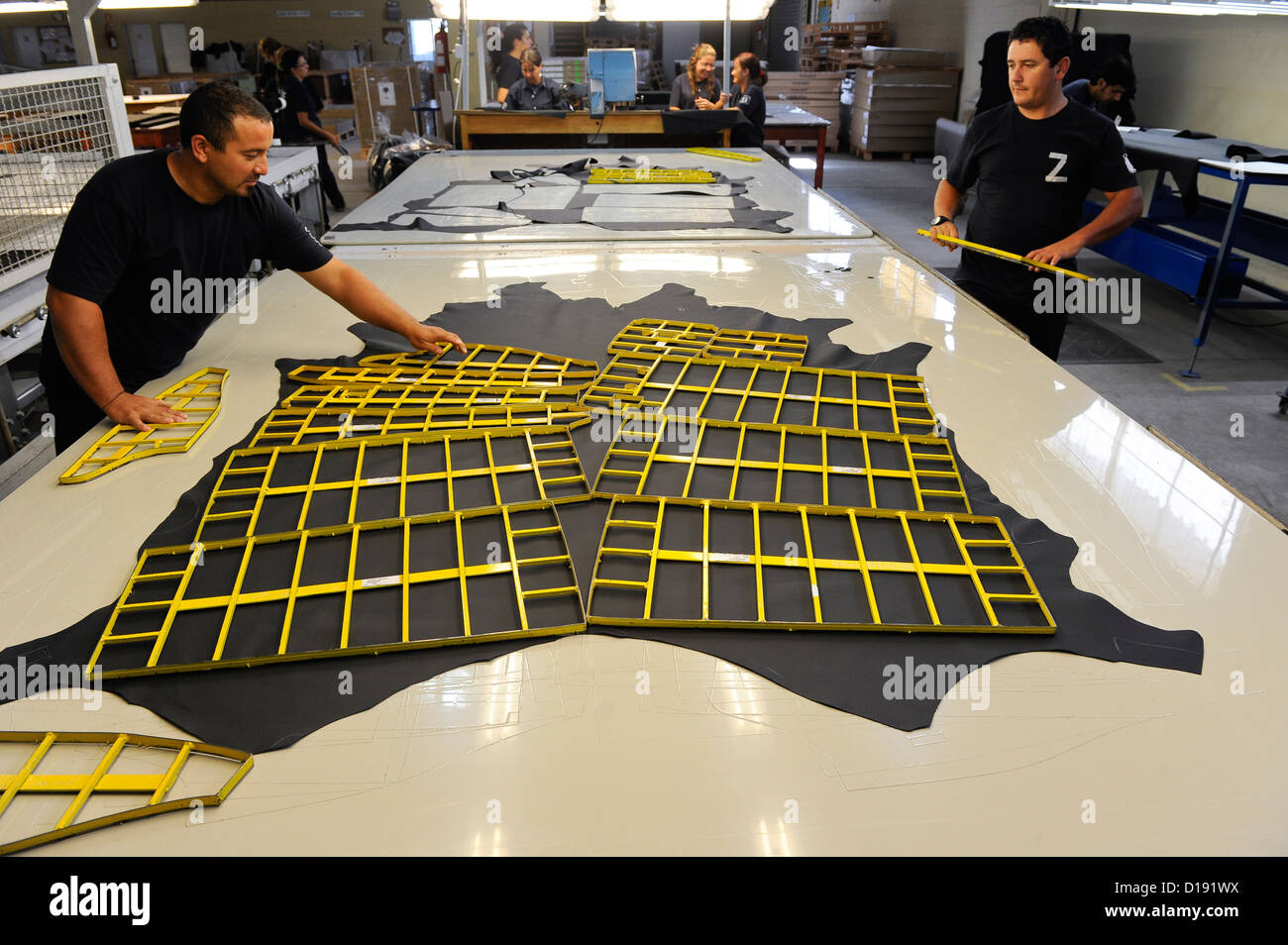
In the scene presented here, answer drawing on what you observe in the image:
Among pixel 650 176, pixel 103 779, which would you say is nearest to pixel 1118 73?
pixel 650 176

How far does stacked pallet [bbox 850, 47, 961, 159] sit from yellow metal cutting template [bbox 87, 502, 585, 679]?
33.6 ft

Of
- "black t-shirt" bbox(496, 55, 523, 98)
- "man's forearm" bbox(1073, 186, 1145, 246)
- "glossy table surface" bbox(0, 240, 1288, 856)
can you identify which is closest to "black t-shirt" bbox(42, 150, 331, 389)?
"glossy table surface" bbox(0, 240, 1288, 856)

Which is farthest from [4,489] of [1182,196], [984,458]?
[1182,196]

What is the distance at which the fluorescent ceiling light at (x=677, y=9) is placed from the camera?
179 inches

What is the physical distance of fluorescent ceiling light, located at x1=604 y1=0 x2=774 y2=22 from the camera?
4.54 metres

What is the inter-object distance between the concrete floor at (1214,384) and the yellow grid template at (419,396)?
92.8 inches

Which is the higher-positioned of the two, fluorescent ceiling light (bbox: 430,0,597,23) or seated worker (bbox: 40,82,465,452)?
fluorescent ceiling light (bbox: 430,0,597,23)

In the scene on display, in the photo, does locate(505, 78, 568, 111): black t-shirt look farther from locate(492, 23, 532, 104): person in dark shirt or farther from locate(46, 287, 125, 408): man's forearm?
locate(46, 287, 125, 408): man's forearm

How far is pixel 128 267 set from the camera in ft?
6.93

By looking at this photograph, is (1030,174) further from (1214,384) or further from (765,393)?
(1214,384)

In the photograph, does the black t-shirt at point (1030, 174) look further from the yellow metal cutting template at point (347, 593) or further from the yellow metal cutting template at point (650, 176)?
the yellow metal cutting template at point (347, 593)

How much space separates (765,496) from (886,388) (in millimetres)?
659

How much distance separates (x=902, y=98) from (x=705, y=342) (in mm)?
9273

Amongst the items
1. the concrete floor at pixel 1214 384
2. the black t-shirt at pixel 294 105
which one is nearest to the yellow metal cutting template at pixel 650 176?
the concrete floor at pixel 1214 384
